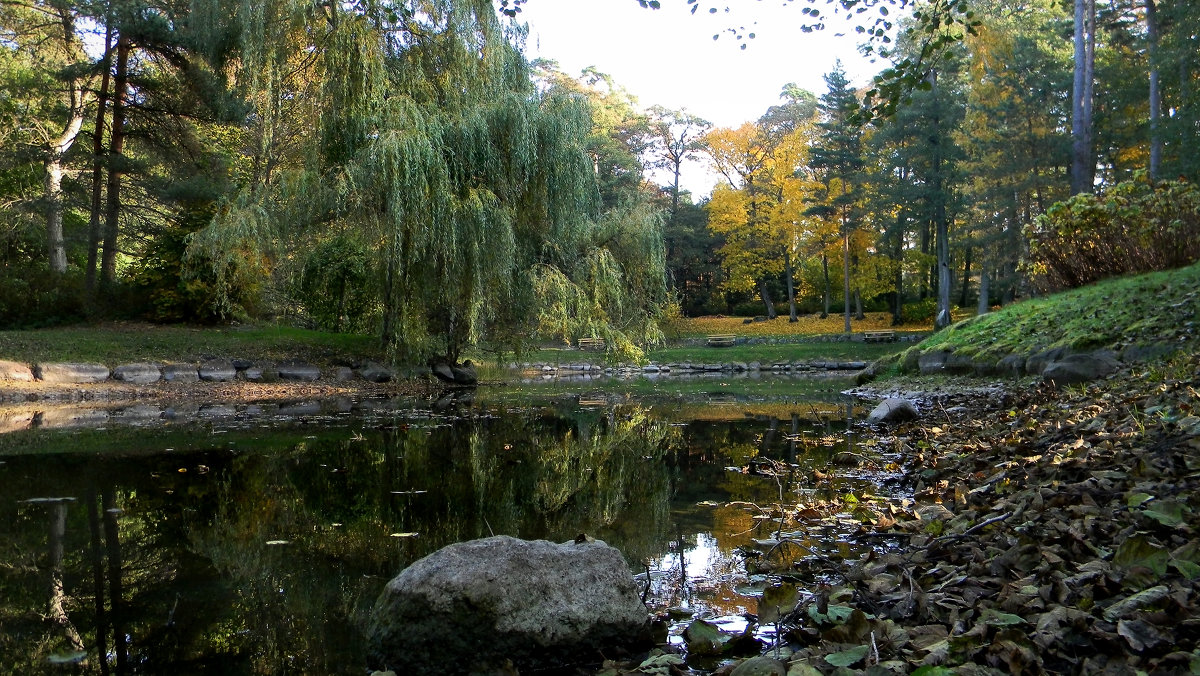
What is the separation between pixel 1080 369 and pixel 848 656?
784 cm

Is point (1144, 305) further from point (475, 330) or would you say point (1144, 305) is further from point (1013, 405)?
point (475, 330)

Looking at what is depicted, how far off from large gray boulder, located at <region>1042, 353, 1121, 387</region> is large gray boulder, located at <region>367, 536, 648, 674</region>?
7420 millimetres

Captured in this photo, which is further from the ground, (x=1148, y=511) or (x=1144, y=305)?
(x=1144, y=305)

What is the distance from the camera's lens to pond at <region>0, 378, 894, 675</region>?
113 inches

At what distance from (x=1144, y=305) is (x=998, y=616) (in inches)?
353

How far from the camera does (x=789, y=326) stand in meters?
33.6

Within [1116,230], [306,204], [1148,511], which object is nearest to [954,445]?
[1148,511]

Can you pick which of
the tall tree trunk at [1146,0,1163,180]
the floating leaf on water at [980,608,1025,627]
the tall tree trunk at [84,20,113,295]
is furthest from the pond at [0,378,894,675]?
the tall tree trunk at [1146,0,1163,180]

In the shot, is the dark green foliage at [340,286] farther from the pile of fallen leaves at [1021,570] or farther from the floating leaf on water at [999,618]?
the floating leaf on water at [999,618]

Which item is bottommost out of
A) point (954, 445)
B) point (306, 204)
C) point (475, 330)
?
point (954, 445)

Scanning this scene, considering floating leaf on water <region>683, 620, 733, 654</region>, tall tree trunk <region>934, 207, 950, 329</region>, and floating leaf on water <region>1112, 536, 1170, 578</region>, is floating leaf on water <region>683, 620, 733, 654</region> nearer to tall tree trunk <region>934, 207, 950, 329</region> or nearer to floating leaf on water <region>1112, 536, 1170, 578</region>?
floating leaf on water <region>1112, 536, 1170, 578</region>

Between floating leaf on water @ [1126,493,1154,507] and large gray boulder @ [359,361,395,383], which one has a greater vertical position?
floating leaf on water @ [1126,493,1154,507]

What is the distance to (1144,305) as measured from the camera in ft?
30.3

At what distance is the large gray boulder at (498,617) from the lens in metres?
2.62
